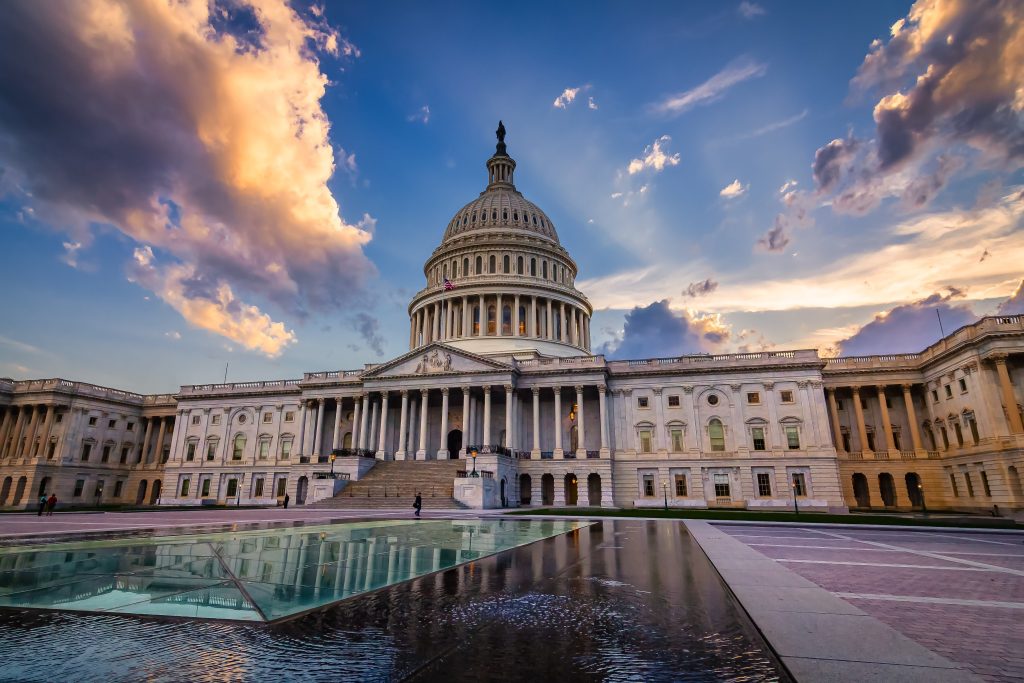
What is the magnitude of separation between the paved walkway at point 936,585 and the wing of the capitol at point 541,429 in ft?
103

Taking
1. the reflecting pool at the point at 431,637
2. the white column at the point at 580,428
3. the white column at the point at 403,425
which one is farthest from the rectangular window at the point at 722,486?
the reflecting pool at the point at 431,637

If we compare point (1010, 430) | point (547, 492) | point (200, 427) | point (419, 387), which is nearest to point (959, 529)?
point (1010, 430)

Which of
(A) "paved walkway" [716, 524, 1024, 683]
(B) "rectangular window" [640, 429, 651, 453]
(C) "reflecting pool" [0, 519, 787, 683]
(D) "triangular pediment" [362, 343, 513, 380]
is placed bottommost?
(A) "paved walkway" [716, 524, 1024, 683]

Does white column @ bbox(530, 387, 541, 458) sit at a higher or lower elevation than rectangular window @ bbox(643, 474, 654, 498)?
higher

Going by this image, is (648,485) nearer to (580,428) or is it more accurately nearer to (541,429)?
(580,428)

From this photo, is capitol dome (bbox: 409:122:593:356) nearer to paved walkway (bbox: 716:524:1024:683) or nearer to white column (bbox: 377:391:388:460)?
white column (bbox: 377:391:388:460)

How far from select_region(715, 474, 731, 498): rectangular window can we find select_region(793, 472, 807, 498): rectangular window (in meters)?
6.19

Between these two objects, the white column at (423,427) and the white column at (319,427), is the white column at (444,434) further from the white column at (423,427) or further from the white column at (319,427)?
the white column at (319,427)

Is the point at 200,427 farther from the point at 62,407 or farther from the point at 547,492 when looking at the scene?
the point at 547,492

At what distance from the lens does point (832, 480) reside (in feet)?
174

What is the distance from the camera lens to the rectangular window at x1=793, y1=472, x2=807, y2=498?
53594mm

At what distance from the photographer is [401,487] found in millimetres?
49562

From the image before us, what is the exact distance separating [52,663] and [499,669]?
395 centimetres

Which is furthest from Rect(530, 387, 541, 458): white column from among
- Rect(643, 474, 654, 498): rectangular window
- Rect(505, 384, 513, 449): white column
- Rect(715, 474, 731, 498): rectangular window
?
Rect(715, 474, 731, 498): rectangular window
